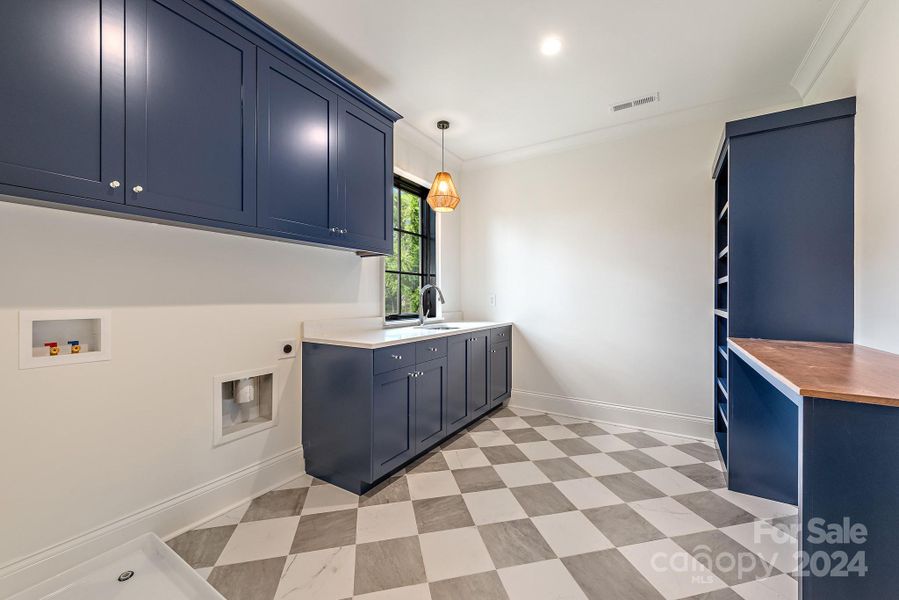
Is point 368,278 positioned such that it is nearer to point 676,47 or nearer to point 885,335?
point 676,47

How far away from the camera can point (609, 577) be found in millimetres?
1443

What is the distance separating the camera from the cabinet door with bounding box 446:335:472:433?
8.91ft

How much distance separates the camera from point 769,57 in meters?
2.23

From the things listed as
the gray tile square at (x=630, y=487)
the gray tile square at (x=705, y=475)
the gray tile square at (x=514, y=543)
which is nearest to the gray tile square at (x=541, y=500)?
the gray tile square at (x=514, y=543)

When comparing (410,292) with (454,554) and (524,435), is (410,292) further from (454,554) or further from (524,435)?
(454,554)

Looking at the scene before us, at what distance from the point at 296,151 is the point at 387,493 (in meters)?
1.98

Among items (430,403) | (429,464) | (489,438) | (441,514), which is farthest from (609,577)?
(489,438)

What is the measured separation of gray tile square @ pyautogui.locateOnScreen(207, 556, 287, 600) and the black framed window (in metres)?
1.89

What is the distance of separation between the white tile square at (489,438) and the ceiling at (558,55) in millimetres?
2616

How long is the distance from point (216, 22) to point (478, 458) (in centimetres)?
281

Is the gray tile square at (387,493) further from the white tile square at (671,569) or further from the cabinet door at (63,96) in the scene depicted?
the cabinet door at (63,96)

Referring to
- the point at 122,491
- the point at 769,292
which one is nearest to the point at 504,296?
the point at 769,292

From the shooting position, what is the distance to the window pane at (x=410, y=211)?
3.40 m

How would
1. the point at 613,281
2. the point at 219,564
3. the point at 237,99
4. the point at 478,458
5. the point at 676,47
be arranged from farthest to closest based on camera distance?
the point at 613,281, the point at 478,458, the point at 676,47, the point at 237,99, the point at 219,564
